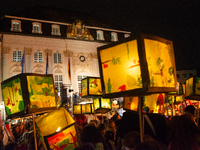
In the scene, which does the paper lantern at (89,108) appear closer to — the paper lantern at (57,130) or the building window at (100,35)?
the paper lantern at (57,130)

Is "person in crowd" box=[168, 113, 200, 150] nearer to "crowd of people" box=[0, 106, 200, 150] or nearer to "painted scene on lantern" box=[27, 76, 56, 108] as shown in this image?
"crowd of people" box=[0, 106, 200, 150]

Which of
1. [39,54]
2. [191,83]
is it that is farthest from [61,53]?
[191,83]

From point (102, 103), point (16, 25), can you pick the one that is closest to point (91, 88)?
point (102, 103)

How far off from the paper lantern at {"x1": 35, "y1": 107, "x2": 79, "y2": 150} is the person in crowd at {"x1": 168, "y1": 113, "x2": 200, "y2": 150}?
169 cm

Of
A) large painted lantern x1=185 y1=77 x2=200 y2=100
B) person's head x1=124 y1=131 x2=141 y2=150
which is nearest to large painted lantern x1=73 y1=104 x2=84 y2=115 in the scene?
large painted lantern x1=185 y1=77 x2=200 y2=100

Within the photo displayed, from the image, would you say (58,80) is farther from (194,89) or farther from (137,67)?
(137,67)

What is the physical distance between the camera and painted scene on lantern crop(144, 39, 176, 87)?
2303 millimetres

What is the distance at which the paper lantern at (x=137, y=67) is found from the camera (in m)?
2.27

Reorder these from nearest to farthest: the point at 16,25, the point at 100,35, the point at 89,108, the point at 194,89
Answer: the point at 194,89 → the point at 89,108 → the point at 16,25 → the point at 100,35

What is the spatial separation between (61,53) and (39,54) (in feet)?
10.5

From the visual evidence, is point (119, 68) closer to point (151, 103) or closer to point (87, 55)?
point (151, 103)

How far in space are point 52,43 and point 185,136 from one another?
92.5ft

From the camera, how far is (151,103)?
176 inches

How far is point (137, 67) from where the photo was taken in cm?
234
